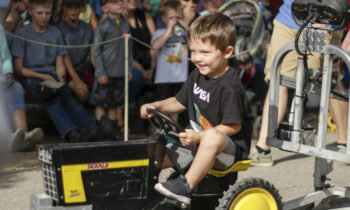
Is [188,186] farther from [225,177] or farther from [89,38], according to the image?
[89,38]

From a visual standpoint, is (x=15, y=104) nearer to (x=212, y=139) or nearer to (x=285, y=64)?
(x=285, y=64)

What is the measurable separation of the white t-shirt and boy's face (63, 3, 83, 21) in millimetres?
1117

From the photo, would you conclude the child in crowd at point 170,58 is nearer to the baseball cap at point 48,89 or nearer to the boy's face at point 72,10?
the boy's face at point 72,10

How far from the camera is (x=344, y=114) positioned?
6.44 meters

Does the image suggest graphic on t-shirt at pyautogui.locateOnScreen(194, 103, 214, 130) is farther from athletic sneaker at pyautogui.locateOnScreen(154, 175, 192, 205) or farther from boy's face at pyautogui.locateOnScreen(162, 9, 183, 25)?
boy's face at pyautogui.locateOnScreen(162, 9, 183, 25)

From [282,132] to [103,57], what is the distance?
4.10m

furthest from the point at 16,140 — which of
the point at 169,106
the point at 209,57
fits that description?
the point at 209,57

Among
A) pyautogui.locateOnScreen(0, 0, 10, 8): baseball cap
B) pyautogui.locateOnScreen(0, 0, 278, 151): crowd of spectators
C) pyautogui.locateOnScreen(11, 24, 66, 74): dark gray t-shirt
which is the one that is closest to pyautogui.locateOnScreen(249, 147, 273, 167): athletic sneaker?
pyautogui.locateOnScreen(0, 0, 278, 151): crowd of spectators

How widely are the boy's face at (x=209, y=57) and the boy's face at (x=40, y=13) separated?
3.72 metres

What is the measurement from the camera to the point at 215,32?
444cm

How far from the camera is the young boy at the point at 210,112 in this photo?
13.4ft

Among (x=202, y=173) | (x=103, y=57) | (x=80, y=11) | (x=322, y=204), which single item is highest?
(x=80, y=11)

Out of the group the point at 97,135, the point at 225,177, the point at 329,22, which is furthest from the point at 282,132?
the point at 97,135

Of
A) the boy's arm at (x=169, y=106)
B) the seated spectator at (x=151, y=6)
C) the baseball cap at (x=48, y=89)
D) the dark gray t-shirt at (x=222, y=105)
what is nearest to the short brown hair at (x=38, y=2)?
the baseball cap at (x=48, y=89)
